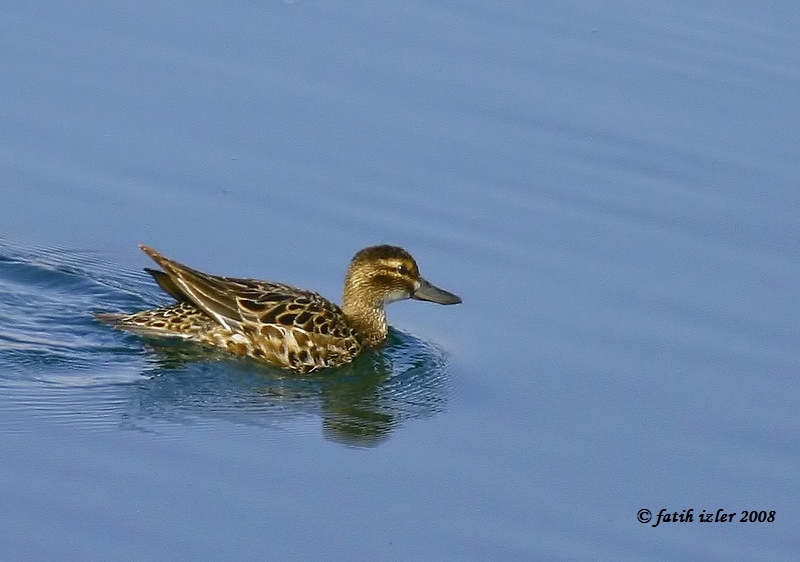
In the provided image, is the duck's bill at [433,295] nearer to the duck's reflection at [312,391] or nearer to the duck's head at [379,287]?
the duck's head at [379,287]

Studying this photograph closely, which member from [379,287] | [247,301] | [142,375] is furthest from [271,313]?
[142,375]

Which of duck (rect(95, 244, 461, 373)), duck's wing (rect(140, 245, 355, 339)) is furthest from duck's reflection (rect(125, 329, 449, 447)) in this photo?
duck's wing (rect(140, 245, 355, 339))

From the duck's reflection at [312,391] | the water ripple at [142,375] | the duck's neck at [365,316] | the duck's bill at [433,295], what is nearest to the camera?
the water ripple at [142,375]

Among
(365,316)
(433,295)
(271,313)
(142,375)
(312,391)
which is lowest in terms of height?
(142,375)

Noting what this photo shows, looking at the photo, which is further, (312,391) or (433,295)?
(433,295)

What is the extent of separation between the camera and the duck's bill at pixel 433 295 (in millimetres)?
11906

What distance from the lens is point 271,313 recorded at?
11805 mm

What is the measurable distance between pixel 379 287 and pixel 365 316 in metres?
0.29

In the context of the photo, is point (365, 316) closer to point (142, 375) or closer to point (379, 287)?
point (379, 287)

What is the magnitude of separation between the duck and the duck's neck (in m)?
0.10

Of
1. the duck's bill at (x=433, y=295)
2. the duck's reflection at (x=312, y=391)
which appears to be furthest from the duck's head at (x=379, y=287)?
the duck's reflection at (x=312, y=391)

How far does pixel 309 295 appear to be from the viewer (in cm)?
1196

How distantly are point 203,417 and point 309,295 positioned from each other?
1.68 meters

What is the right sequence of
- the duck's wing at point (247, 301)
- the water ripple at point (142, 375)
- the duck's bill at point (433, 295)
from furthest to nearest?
the duck's bill at point (433, 295) < the duck's wing at point (247, 301) < the water ripple at point (142, 375)
